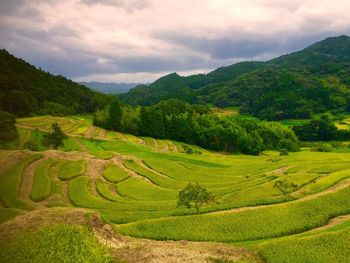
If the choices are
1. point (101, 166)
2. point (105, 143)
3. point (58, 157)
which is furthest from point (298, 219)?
point (105, 143)

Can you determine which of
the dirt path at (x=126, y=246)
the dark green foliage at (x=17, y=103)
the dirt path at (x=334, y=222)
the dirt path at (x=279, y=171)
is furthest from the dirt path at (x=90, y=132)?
the dirt path at (x=334, y=222)

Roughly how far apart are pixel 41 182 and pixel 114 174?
39.2 ft

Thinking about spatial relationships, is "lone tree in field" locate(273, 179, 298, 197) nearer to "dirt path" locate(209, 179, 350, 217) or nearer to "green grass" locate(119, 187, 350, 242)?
"dirt path" locate(209, 179, 350, 217)

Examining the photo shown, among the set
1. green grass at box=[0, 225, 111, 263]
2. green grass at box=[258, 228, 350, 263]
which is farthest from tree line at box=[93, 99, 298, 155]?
green grass at box=[0, 225, 111, 263]

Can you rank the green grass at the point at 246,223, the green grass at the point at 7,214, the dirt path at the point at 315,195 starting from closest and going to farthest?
the green grass at the point at 246,223 < the green grass at the point at 7,214 < the dirt path at the point at 315,195

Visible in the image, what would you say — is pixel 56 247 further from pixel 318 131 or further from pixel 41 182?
pixel 318 131

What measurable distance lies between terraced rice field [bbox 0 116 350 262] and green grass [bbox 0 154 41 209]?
0.14m

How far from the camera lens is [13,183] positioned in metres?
53.7

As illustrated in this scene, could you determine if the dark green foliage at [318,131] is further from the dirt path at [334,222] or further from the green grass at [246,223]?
the dirt path at [334,222]

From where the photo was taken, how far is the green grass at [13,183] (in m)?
46.1

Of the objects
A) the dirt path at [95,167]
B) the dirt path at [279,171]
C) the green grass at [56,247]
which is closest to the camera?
the green grass at [56,247]

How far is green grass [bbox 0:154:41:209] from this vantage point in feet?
151

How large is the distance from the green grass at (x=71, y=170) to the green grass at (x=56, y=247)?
34.6 m

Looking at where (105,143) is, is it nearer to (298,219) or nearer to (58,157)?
(58,157)
